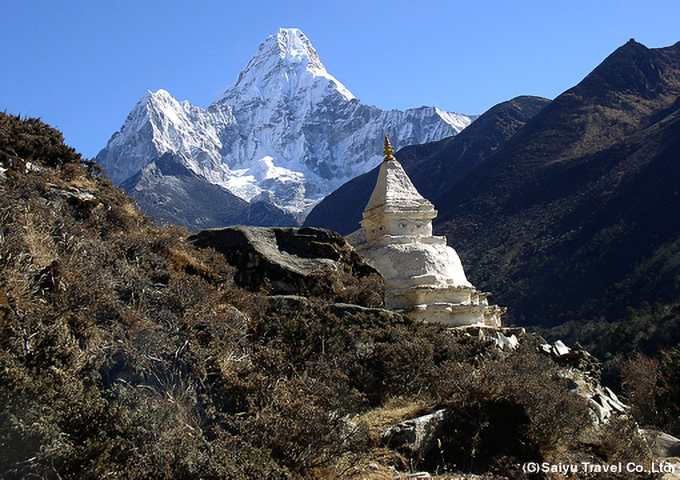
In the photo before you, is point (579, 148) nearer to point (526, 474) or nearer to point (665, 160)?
point (665, 160)

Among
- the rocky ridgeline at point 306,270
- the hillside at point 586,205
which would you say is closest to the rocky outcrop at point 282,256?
the rocky ridgeline at point 306,270

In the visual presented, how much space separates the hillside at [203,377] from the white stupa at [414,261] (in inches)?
235

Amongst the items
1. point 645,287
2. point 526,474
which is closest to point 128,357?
point 526,474

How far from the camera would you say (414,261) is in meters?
15.6

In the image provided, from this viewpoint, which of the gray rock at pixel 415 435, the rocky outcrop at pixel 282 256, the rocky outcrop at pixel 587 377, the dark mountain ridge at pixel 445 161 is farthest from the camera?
the dark mountain ridge at pixel 445 161

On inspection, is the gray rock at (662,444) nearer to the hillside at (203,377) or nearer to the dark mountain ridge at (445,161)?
the hillside at (203,377)

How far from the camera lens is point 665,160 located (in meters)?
50.7

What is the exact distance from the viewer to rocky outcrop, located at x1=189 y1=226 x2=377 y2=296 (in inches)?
384

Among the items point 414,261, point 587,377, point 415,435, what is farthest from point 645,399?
point 415,435

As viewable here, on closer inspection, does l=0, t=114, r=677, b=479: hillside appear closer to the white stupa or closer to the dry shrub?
the dry shrub

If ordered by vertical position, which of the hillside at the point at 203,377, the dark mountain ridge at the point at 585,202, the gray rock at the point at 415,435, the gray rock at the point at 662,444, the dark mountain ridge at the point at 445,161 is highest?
the dark mountain ridge at the point at 445,161

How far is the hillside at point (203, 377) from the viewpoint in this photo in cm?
420

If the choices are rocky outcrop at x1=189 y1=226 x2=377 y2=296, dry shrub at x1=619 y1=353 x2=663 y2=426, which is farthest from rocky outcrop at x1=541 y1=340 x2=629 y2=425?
rocky outcrop at x1=189 y1=226 x2=377 y2=296

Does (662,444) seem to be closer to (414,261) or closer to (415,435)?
(415,435)
